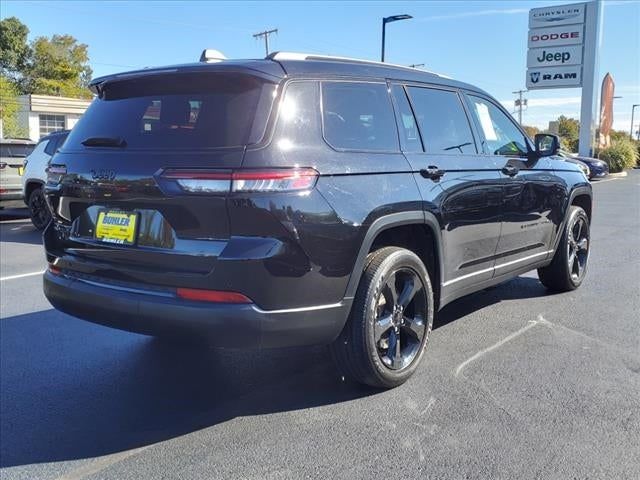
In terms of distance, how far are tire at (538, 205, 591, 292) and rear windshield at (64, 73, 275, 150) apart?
12.3 ft

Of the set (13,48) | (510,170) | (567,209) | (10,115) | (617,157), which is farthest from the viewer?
(13,48)

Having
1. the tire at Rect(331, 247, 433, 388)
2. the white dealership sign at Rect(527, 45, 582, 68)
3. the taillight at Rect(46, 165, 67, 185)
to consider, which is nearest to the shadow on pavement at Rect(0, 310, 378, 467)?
the tire at Rect(331, 247, 433, 388)

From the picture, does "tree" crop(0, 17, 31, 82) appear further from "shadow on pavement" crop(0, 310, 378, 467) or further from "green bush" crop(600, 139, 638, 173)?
"shadow on pavement" crop(0, 310, 378, 467)

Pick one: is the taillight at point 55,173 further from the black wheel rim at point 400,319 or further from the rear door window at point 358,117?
the black wheel rim at point 400,319

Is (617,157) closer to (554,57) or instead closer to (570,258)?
(554,57)

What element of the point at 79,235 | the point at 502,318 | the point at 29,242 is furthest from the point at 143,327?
the point at 29,242

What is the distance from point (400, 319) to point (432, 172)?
95 centimetres

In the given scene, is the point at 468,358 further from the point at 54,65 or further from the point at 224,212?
the point at 54,65

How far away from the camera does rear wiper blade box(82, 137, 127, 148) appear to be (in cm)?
347

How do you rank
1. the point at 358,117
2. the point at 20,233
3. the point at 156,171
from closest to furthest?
the point at 156,171, the point at 358,117, the point at 20,233


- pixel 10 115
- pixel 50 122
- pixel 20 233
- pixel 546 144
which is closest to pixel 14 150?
pixel 20 233

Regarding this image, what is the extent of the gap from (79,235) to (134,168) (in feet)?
2.10

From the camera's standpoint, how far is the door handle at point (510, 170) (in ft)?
15.9

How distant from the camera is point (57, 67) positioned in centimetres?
6256
